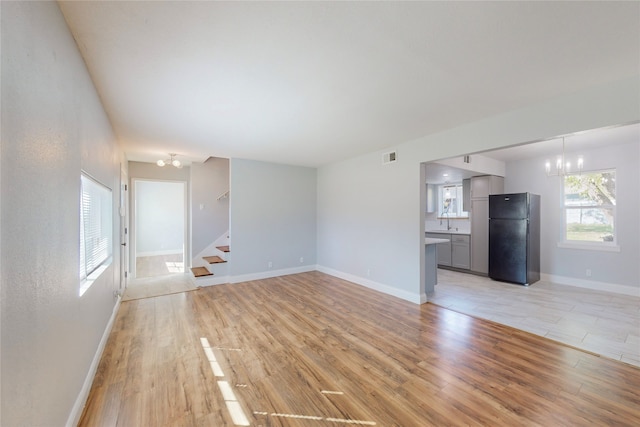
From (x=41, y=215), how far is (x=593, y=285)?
7101 mm

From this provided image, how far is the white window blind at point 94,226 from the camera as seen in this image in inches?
83.7

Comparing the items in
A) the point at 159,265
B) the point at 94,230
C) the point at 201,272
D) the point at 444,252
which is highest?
the point at 94,230

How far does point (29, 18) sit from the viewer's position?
1.11 metres

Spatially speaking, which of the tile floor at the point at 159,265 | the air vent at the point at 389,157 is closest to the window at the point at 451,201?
the air vent at the point at 389,157

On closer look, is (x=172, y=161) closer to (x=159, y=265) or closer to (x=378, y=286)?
(x=159, y=265)

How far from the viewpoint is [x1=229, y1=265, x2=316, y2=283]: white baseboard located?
5078 mm

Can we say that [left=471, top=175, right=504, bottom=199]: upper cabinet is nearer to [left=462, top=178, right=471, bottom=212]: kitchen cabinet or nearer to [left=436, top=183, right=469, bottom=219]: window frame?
[left=462, top=178, right=471, bottom=212]: kitchen cabinet

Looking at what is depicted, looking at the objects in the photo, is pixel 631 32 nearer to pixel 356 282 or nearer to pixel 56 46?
pixel 56 46

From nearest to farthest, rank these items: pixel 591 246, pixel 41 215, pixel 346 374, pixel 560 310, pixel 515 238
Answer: pixel 41 215 < pixel 346 374 < pixel 560 310 < pixel 591 246 < pixel 515 238

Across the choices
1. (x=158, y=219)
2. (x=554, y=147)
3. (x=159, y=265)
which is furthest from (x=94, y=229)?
(x=158, y=219)

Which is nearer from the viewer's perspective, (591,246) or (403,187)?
(403,187)

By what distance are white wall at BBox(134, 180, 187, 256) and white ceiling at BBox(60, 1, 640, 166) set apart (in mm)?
6478

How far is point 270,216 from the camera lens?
552 centimetres

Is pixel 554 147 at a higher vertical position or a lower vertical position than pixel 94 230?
higher
